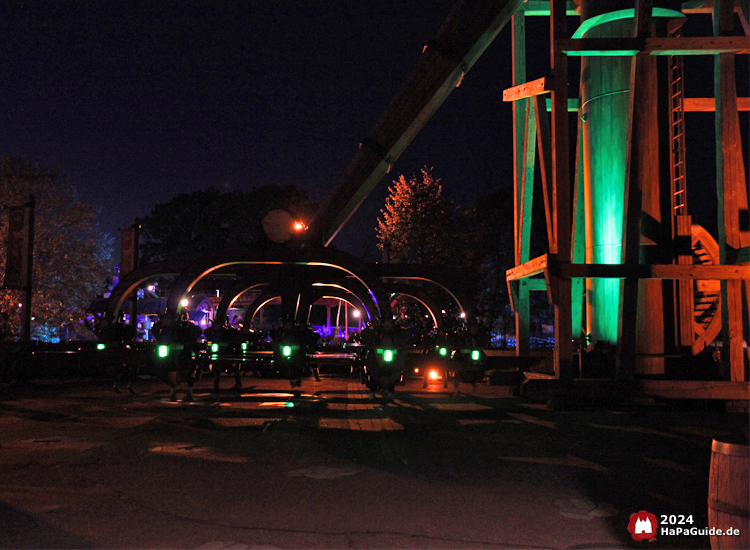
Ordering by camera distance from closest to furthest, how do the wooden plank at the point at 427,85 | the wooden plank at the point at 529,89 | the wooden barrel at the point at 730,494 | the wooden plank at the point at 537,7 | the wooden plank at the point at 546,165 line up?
1. the wooden barrel at the point at 730,494
2. the wooden plank at the point at 529,89
3. the wooden plank at the point at 546,165
4. the wooden plank at the point at 427,85
5. the wooden plank at the point at 537,7

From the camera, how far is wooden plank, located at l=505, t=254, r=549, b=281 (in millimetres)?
13391

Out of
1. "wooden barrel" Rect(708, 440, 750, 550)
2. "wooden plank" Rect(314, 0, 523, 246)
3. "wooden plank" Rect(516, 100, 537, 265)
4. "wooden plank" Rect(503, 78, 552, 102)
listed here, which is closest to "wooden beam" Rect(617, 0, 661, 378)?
"wooden plank" Rect(503, 78, 552, 102)

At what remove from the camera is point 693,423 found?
37.3 feet

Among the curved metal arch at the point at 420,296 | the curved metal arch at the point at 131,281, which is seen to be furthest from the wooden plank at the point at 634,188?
the curved metal arch at the point at 131,281

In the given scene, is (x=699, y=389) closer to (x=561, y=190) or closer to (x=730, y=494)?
(x=561, y=190)

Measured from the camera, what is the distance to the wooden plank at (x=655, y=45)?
1277 cm

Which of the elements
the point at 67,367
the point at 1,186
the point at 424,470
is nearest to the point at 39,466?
the point at 424,470

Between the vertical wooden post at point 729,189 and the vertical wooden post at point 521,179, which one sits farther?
the vertical wooden post at point 521,179

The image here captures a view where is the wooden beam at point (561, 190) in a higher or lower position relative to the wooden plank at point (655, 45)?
lower

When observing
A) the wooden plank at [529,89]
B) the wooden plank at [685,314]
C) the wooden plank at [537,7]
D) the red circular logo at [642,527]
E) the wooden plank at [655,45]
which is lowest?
the red circular logo at [642,527]

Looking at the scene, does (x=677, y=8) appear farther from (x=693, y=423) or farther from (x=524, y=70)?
(x=693, y=423)

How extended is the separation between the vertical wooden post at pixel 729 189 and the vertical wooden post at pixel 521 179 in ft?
15.5

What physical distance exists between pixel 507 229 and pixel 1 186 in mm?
28546

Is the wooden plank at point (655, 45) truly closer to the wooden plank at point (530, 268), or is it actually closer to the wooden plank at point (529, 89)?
the wooden plank at point (529, 89)
